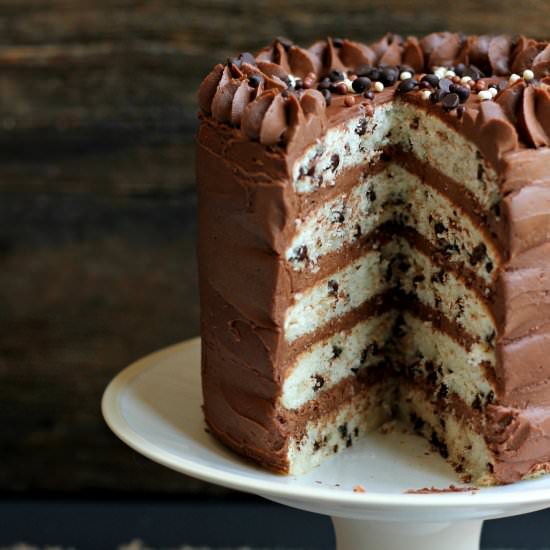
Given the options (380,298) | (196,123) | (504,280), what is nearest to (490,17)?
(196,123)

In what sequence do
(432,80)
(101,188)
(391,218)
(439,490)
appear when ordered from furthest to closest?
(101,188)
(391,218)
(432,80)
(439,490)

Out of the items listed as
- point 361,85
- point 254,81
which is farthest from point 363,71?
point 254,81

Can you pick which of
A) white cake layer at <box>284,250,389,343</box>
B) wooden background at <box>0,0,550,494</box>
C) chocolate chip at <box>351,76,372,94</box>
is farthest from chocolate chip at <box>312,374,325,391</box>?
wooden background at <box>0,0,550,494</box>

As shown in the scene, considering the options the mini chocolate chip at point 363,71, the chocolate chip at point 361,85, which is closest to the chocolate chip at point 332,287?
the chocolate chip at point 361,85

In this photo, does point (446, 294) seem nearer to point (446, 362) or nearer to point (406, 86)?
point (446, 362)

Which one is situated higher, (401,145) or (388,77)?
(388,77)

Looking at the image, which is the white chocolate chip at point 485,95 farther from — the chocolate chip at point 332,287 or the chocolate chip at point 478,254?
the chocolate chip at point 332,287
